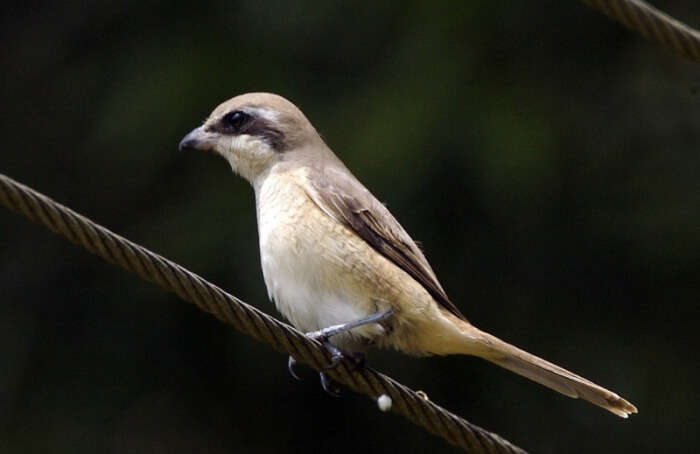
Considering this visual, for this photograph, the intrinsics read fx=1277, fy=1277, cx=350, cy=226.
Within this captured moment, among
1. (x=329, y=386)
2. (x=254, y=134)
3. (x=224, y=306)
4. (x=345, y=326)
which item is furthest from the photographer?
(x=254, y=134)

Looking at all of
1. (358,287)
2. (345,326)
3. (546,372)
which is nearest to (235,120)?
(358,287)

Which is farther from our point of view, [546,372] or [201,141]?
[201,141]

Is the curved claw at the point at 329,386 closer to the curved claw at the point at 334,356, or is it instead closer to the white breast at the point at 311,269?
the white breast at the point at 311,269

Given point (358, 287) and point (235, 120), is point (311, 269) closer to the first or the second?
point (358, 287)

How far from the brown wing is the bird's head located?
12.7 inches

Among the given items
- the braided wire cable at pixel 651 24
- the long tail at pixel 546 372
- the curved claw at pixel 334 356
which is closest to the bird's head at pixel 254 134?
the curved claw at pixel 334 356

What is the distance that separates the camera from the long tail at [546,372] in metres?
4.89

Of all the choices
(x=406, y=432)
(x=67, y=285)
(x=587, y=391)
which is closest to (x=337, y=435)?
(x=406, y=432)

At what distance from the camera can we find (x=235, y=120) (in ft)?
19.2

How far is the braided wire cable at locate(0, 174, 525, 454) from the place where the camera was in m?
3.69

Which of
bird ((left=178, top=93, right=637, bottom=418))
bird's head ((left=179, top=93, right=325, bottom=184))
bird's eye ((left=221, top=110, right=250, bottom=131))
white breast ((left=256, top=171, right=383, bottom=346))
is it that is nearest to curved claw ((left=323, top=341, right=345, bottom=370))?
bird ((left=178, top=93, right=637, bottom=418))

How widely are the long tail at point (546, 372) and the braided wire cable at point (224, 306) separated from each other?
1.44ft

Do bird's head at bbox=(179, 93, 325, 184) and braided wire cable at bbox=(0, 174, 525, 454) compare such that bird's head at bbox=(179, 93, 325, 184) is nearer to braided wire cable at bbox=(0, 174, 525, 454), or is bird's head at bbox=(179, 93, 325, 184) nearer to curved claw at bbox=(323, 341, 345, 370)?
curved claw at bbox=(323, 341, 345, 370)

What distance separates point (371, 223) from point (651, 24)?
138cm
